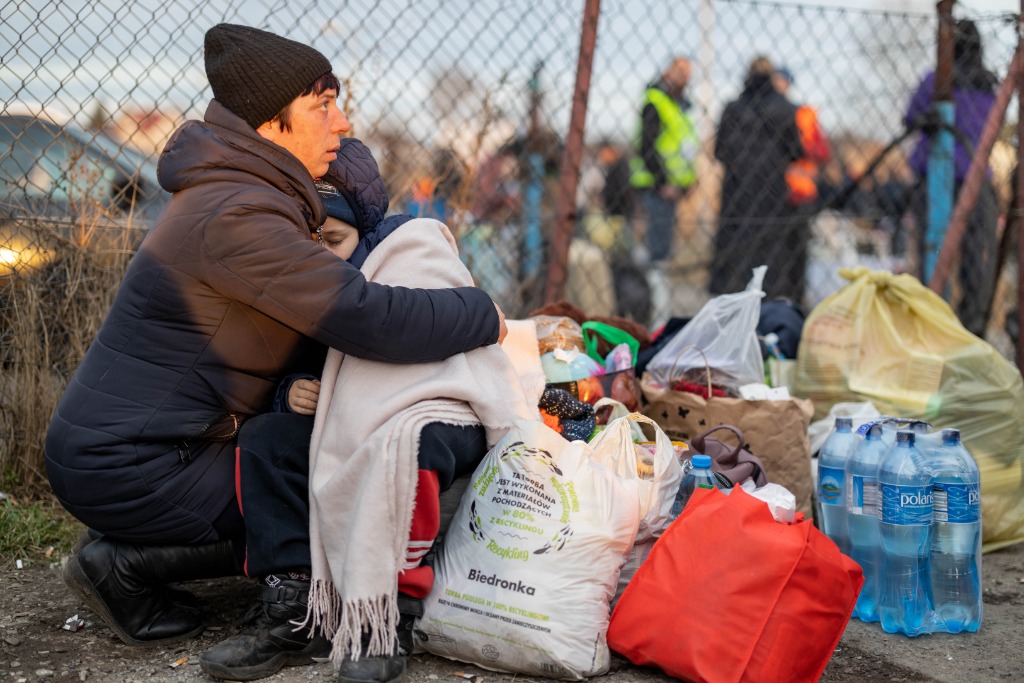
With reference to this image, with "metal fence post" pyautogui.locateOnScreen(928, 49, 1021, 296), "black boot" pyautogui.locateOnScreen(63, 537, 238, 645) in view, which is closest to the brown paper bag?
"black boot" pyautogui.locateOnScreen(63, 537, 238, 645)

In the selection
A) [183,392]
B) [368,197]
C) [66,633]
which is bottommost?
[66,633]

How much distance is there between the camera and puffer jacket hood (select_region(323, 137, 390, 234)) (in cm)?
257

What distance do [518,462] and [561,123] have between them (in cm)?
230

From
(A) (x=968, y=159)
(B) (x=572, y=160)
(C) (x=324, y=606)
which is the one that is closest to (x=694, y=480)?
(C) (x=324, y=606)

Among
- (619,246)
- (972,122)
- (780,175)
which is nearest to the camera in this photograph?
(972,122)

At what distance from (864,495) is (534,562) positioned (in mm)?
A: 1075

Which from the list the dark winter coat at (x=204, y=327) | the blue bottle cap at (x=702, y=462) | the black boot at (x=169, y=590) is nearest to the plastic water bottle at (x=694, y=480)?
the blue bottle cap at (x=702, y=462)

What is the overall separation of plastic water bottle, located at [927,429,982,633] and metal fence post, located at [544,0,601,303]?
5.98 ft

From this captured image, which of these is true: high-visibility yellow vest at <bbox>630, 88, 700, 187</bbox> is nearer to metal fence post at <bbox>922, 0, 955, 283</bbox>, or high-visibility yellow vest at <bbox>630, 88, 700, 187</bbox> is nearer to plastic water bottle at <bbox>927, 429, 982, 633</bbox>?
metal fence post at <bbox>922, 0, 955, 283</bbox>

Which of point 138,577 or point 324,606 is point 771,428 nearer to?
point 324,606

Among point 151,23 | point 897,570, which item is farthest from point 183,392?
point 897,570

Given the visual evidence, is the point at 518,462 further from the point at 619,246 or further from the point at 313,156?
the point at 619,246

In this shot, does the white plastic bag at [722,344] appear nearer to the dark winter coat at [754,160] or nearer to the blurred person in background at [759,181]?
the blurred person in background at [759,181]

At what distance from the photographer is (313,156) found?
7.90 ft
